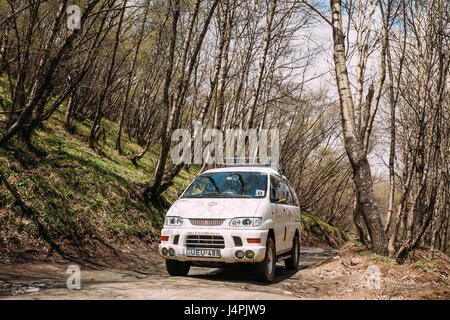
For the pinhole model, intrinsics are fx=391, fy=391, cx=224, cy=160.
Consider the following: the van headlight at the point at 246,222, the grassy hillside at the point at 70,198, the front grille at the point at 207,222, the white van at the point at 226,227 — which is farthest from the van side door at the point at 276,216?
the grassy hillside at the point at 70,198

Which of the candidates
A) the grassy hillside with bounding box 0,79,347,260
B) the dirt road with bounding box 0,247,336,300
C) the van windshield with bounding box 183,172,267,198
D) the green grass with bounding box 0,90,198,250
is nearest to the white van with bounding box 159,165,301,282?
the van windshield with bounding box 183,172,267,198

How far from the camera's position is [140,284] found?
5.93 metres

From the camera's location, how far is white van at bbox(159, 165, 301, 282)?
257 inches

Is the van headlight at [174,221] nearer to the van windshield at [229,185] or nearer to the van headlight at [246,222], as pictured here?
the van windshield at [229,185]

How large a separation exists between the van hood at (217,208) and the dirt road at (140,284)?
1.11m

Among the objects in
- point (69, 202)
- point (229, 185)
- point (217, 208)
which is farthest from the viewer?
point (69, 202)

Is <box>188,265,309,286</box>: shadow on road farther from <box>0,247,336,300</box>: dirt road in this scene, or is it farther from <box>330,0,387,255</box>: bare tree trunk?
<box>330,0,387,255</box>: bare tree trunk

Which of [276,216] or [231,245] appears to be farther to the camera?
[276,216]

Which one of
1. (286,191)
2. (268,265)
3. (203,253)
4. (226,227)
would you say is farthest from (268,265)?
(286,191)

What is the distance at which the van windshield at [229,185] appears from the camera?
745 centimetres

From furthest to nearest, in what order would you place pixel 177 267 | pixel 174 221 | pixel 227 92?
1. pixel 227 92
2. pixel 177 267
3. pixel 174 221

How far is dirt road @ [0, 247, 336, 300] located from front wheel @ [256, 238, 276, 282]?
0.63ft

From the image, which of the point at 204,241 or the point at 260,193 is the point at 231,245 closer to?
the point at 204,241

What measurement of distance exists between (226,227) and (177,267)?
141 cm
